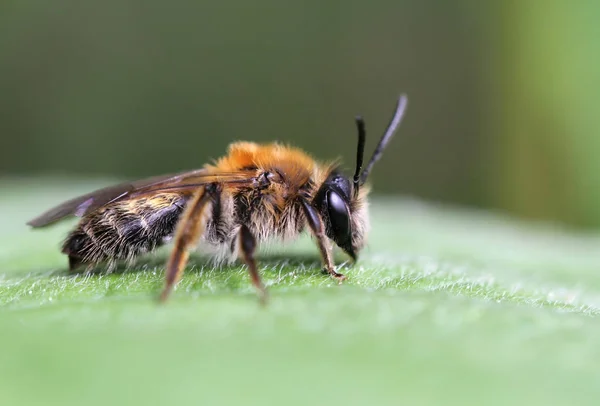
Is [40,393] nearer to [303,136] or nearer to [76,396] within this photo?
[76,396]

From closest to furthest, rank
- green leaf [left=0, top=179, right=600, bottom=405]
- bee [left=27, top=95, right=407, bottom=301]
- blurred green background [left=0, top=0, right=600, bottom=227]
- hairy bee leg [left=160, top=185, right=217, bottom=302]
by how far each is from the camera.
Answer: green leaf [left=0, top=179, right=600, bottom=405], hairy bee leg [left=160, top=185, right=217, bottom=302], bee [left=27, top=95, right=407, bottom=301], blurred green background [left=0, top=0, right=600, bottom=227]

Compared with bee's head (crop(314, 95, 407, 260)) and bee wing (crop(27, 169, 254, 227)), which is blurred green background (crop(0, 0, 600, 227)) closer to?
bee's head (crop(314, 95, 407, 260))

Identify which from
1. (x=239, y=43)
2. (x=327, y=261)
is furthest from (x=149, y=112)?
(x=327, y=261)

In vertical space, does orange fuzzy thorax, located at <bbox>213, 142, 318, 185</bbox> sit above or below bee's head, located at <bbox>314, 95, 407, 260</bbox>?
above

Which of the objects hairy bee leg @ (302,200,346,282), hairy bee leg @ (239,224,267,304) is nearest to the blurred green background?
hairy bee leg @ (302,200,346,282)

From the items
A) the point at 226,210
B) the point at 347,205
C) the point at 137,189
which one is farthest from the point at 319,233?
the point at 137,189

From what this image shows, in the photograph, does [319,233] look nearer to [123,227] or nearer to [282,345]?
[123,227]

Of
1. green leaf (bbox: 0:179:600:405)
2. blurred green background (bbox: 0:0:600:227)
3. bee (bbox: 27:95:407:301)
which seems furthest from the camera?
blurred green background (bbox: 0:0:600:227)
